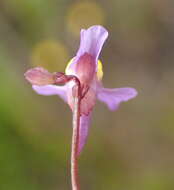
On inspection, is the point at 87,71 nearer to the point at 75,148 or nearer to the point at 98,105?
the point at 75,148

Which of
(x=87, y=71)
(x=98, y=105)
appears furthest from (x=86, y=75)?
(x=98, y=105)

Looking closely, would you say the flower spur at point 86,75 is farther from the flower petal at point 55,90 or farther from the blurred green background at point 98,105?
the blurred green background at point 98,105

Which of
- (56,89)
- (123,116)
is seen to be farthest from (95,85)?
(123,116)

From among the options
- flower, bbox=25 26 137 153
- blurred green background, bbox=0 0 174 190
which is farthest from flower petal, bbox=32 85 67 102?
blurred green background, bbox=0 0 174 190

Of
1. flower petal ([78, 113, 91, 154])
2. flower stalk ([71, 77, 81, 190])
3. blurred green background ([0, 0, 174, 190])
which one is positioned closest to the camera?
flower stalk ([71, 77, 81, 190])

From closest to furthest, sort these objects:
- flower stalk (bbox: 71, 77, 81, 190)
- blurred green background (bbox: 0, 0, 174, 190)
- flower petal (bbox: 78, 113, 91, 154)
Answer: flower stalk (bbox: 71, 77, 81, 190)
flower petal (bbox: 78, 113, 91, 154)
blurred green background (bbox: 0, 0, 174, 190)

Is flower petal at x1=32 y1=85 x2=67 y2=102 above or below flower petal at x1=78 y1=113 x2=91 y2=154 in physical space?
above

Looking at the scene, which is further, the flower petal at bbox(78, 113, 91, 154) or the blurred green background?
the blurred green background

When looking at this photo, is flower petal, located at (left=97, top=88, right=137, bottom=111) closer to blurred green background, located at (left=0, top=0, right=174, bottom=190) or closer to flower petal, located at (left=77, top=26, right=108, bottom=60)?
flower petal, located at (left=77, top=26, right=108, bottom=60)
